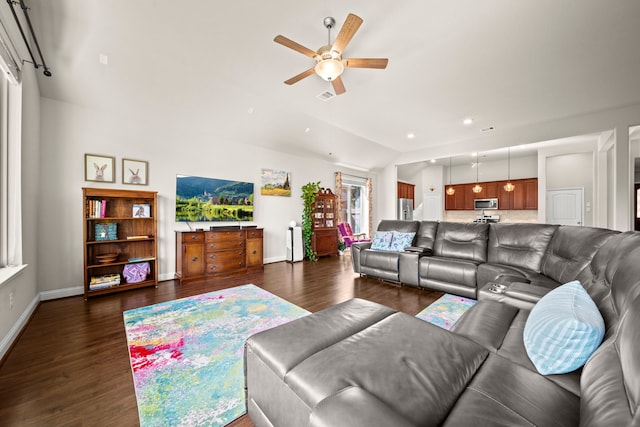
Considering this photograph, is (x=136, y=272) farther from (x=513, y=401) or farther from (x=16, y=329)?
(x=513, y=401)

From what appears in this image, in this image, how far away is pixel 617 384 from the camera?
679 millimetres

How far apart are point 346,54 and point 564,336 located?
10.3 feet

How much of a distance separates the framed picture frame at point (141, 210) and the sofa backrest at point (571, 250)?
519cm

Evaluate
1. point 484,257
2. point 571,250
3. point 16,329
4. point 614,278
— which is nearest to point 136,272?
point 16,329

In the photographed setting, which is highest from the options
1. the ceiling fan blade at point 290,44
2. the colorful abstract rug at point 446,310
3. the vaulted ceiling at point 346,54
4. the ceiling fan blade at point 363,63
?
the vaulted ceiling at point 346,54

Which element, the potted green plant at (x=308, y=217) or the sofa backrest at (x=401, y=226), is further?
the potted green plant at (x=308, y=217)

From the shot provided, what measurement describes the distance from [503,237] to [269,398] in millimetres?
3594

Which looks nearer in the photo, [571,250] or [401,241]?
[571,250]

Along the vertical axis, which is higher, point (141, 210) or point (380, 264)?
point (141, 210)

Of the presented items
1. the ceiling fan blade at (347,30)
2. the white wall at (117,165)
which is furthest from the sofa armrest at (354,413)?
the white wall at (117,165)

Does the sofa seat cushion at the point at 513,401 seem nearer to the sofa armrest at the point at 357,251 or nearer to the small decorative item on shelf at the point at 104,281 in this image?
the sofa armrest at the point at 357,251

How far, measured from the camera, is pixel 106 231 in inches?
143

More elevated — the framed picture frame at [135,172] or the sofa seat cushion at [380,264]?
the framed picture frame at [135,172]

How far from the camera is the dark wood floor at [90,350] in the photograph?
1.49 metres
